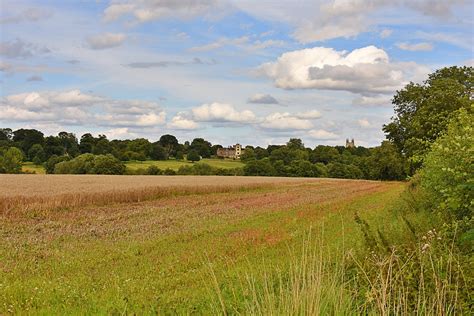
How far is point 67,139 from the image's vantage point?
389ft

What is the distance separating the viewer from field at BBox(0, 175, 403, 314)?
29.5 feet

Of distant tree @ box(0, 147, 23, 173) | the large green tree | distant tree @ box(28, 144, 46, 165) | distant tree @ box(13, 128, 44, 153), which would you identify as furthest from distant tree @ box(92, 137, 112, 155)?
the large green tree

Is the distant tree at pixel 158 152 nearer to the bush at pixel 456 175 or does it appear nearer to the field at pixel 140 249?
the field at pixel 140 249

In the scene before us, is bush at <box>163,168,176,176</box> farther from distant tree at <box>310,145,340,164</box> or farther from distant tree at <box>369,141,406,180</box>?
distant tree at <box>310,145,340,164</box>

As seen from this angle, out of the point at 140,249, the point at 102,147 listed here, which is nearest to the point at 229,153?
the point at 102,147

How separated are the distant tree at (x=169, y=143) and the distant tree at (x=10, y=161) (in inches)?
1524

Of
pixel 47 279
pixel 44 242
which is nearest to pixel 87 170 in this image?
pixel 44 242

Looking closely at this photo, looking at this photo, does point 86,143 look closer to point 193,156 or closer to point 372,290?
point 193,156

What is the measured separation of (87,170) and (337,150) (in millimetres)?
76283

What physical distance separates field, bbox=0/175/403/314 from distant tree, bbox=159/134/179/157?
310 feet

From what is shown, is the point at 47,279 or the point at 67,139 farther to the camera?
the point at 67,139

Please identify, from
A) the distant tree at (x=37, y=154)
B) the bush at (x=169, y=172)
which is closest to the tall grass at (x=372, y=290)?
the bush at (x=169, y=172)

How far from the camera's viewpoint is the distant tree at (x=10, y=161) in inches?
3575

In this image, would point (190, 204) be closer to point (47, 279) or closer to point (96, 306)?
point (47, 279)
